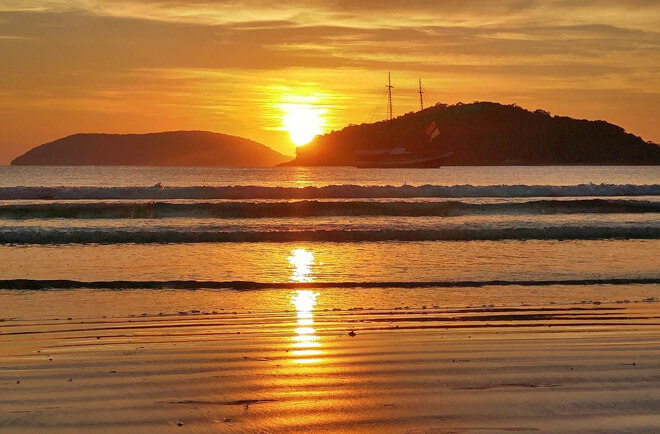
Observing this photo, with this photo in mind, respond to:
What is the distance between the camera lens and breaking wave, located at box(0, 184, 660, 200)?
40.6m

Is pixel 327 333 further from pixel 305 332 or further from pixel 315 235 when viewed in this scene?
pixel 315 235

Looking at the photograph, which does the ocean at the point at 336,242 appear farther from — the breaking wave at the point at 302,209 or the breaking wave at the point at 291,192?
the breaking wave at the point at 291,192

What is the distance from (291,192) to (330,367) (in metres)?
36.0

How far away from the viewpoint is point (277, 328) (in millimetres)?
8273

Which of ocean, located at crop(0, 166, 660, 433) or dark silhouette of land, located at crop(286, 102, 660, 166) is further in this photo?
dark silhouette of land, located at crop(286, 102, 660, 166)

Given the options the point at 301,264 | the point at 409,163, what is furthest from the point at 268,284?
the point at 409,163

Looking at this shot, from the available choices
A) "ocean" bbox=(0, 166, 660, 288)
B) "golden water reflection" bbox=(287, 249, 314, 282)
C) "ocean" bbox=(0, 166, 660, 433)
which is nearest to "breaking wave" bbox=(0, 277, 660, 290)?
"ocean" bbox=(0, 166, 660, 433)

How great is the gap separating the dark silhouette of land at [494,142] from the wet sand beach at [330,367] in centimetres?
15269

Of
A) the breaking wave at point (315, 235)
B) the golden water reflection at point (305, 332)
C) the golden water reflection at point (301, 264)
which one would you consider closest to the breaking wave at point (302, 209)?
the breaking wave at point (315, 235)

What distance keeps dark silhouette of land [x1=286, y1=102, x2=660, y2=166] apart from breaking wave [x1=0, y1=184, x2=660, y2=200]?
11655 centimetres

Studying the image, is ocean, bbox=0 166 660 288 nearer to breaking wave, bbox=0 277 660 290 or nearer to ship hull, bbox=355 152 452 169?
breaking wave, bbox=0 277 660 290

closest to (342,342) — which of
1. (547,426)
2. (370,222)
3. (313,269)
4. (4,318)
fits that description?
(547,426)

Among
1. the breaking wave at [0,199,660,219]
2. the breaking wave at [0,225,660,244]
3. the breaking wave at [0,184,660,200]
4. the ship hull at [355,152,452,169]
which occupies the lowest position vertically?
the breaking wave at [0,225,660,244]

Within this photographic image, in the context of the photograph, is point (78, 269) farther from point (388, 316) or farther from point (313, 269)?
point (388, 316)
